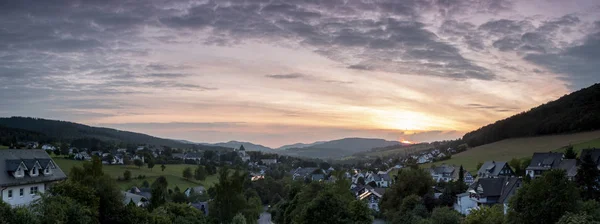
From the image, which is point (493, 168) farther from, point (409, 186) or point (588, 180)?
point (588, 180)

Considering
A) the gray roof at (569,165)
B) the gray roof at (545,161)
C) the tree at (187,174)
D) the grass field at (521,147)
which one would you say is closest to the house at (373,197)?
the grass field at (521,147)

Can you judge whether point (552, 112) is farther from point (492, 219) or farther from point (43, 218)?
point (43, 218)

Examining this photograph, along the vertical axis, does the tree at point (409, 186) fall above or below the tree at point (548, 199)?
below

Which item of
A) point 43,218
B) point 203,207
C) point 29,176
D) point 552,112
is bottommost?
point 203,207

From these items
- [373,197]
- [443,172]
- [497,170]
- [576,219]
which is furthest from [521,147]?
[576,219]

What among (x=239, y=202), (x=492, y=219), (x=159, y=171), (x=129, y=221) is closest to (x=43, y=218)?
(x=129, y=221)

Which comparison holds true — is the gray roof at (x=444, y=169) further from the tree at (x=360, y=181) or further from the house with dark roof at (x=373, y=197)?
the house with dark roof at (x=373, y=197)
